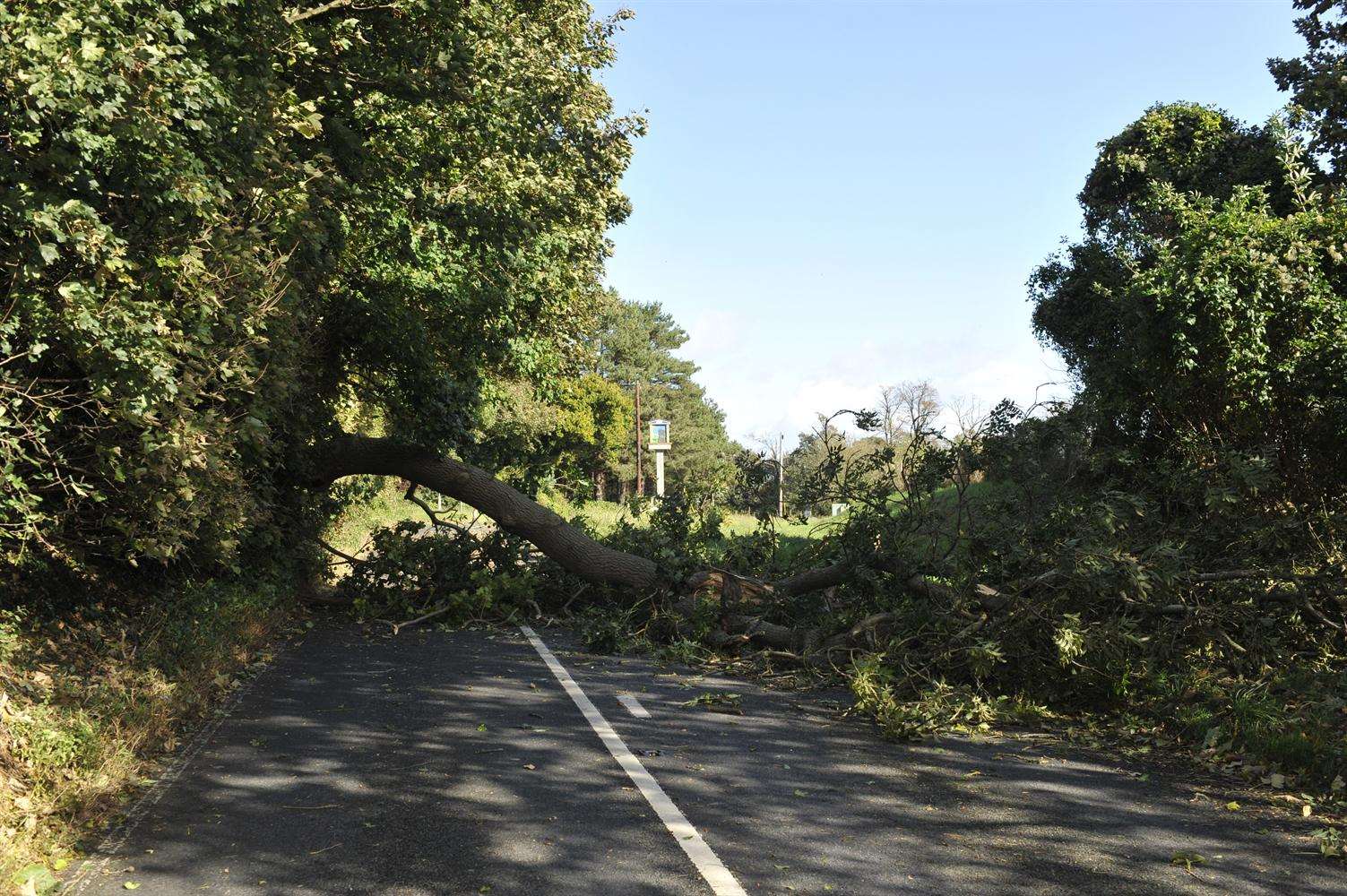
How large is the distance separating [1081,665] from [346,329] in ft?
31.0

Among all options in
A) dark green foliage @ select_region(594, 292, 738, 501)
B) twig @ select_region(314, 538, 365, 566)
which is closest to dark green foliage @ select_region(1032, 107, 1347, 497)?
twig @ select_region(314, 538, 365, 566)

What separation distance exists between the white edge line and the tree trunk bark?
5039mm

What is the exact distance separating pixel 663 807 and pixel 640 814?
192 millimetres

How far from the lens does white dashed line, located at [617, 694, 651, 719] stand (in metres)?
9.23

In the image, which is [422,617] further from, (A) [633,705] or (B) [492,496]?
(A) [633,705]

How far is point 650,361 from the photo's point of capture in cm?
11562

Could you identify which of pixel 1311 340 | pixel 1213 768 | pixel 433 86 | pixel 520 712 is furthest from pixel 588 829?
pixel 1311 340

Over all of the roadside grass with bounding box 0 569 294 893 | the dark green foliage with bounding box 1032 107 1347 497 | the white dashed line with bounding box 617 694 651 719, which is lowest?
the white dashed line with bounding box 617 694 651 719

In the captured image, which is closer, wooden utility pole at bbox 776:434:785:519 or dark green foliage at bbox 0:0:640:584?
dark green foliage at bbox 0:0:640:584

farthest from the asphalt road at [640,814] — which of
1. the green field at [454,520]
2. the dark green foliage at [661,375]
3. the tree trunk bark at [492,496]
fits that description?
the dark green foliage at [661,375]

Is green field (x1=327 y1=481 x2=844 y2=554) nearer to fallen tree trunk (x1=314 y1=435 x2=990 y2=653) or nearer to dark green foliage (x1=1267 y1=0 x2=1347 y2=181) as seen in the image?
fallen tree trunk (x1=314 y1=435 x2=990 y2=653)

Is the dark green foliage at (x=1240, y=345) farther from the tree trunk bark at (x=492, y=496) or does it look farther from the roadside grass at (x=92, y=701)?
the roadside grass at (x=92, y=701)

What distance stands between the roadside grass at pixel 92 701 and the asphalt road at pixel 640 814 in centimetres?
24

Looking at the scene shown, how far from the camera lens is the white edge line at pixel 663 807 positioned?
16.8ft
